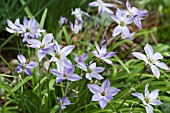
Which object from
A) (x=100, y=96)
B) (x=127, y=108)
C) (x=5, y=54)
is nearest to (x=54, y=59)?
(x=100, y=96)

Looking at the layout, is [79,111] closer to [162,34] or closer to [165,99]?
[165,99]

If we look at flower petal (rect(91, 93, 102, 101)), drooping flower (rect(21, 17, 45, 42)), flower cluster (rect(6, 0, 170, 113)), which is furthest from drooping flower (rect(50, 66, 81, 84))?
drooping flower (rect(21, 17, 45, 42))

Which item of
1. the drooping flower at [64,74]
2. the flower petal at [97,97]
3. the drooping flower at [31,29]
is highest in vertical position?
the drooping flower at [31,29]

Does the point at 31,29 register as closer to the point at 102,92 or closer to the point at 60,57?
the point at 60,57

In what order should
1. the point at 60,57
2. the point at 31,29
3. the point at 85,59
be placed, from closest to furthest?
the point at 60,57 < the point at 85,59 < the point at 31,29

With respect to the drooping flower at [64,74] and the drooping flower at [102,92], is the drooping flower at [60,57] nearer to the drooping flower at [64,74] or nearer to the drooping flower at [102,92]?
the drooping flower at [64,74]

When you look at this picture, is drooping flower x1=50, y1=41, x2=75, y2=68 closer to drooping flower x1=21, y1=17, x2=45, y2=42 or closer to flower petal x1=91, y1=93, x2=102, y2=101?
flower petal x1=91, y1=93, x2=102, y2=101

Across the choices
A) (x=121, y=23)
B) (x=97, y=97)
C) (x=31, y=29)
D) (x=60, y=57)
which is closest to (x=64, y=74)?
(x=60, y=57)

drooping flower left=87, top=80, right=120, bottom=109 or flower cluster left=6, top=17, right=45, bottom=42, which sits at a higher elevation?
flower cluster left=6, top=17, right=45, bottom=42

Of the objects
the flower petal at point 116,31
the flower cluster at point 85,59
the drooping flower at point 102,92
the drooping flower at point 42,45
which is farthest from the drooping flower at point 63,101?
the flower petal at point 116,31
